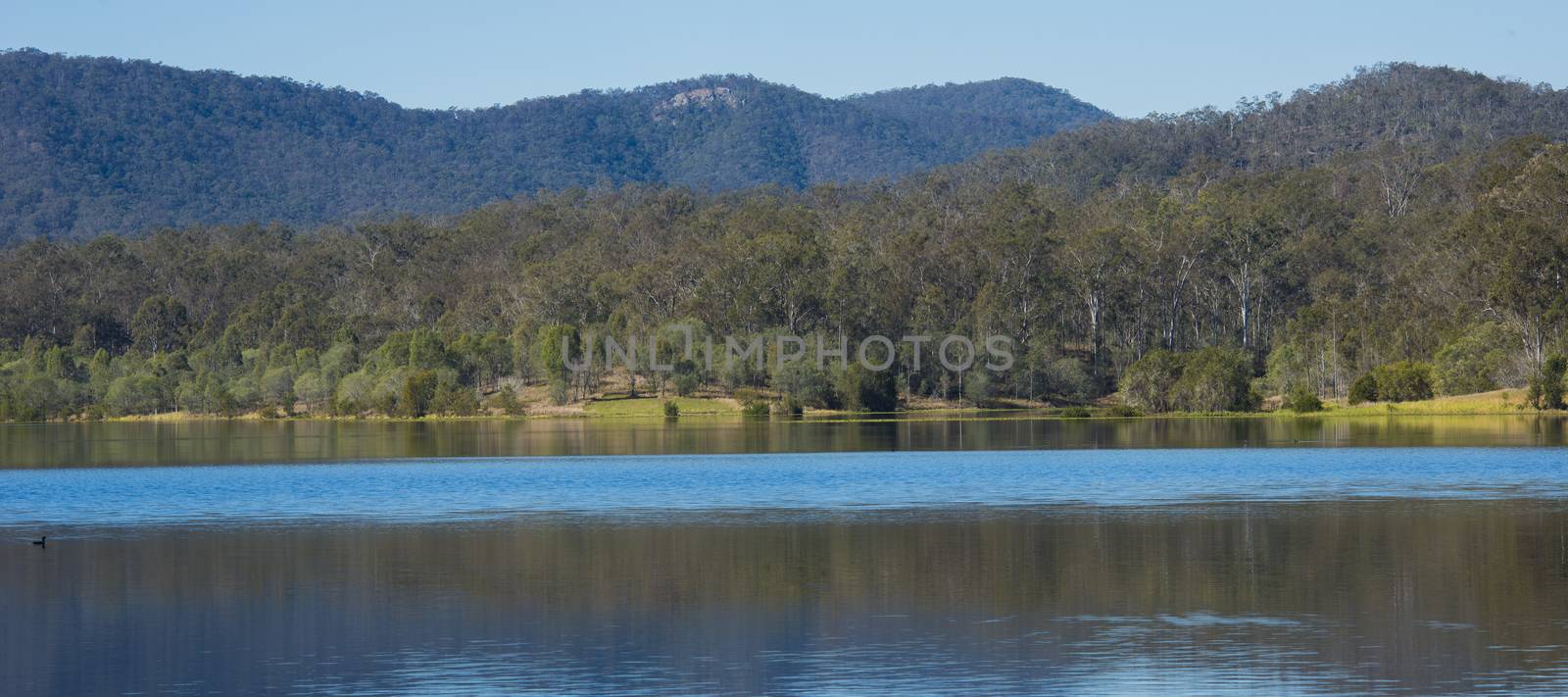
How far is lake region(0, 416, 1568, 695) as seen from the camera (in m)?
15.8

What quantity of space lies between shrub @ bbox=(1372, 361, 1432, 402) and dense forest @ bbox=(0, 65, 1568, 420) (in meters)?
0.14

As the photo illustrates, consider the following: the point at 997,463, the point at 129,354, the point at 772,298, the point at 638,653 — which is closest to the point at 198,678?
the point at 638,653

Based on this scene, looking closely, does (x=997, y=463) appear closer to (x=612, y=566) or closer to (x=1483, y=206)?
(x=612, y=566)

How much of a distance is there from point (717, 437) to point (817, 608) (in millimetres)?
50662

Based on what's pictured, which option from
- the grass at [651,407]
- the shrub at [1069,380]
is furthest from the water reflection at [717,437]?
the shrub at [1069,380]

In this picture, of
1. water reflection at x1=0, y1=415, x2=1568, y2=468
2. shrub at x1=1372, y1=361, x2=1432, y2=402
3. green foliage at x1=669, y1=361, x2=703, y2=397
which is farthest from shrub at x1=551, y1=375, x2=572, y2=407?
shrub at x1=1372, y1=361, x2=1432, y2=402

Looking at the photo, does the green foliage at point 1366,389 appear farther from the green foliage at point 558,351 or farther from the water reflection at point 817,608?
the water reflection at point 817,608

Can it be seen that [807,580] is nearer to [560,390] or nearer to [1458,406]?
[1458,406]

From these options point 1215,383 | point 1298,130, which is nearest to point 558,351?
point 1215,383

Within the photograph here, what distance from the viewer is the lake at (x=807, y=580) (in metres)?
15.8

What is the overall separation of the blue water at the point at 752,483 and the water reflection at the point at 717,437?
539cm

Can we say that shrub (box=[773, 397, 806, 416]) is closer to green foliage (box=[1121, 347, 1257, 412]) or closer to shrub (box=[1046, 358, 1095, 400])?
shrub (box=[1046, 358, 1095, 400])

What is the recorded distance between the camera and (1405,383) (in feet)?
274

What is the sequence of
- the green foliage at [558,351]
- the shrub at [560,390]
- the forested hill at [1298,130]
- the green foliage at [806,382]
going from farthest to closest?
1. the forested hill at [1298,130]
2. the shrub at [560,390]
3. the green foliage at [558,351]
4. the green foliage at [806,382]
